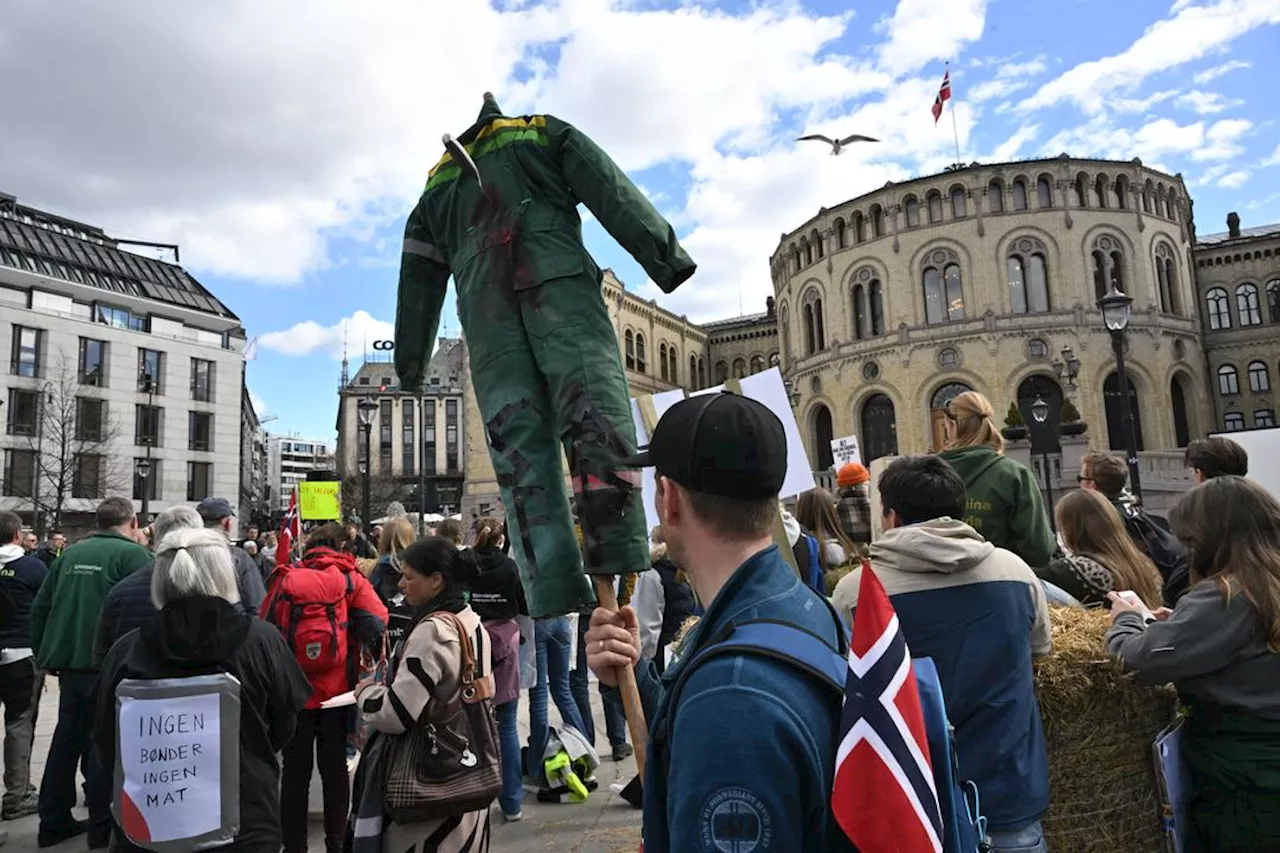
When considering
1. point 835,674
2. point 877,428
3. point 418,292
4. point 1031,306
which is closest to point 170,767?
point 418,292

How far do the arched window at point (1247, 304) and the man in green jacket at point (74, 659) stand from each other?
62.4 meters

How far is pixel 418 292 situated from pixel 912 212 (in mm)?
50624

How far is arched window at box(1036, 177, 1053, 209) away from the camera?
46781 millimetres

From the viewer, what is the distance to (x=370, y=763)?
3.79m

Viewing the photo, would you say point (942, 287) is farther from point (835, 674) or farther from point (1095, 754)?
point (835, 674)

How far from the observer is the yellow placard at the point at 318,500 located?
13.8 metres

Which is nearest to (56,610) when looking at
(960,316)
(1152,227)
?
(960,316)

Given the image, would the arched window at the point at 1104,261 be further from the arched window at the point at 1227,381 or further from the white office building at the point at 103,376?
the white office building at the point at 103,376

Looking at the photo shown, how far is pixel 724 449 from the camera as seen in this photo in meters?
1.56

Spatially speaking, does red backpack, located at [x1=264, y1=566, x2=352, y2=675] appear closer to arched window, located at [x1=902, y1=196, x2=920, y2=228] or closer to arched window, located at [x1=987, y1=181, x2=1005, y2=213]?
arched window, located at [x1=902, y1=196, x2=920, y2=228]

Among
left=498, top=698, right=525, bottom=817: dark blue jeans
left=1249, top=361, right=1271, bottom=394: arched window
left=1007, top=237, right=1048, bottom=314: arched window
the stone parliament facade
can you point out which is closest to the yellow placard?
left=498, top=698, right=525, bottom=817: dark blue jeans

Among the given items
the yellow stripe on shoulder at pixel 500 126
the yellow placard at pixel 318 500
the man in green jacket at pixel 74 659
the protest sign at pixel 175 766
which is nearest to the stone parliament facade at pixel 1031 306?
the yellow placard at pixel 318 500

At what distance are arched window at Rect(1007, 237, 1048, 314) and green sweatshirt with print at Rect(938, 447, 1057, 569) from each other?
154 ft

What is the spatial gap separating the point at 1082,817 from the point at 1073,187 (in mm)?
51850
